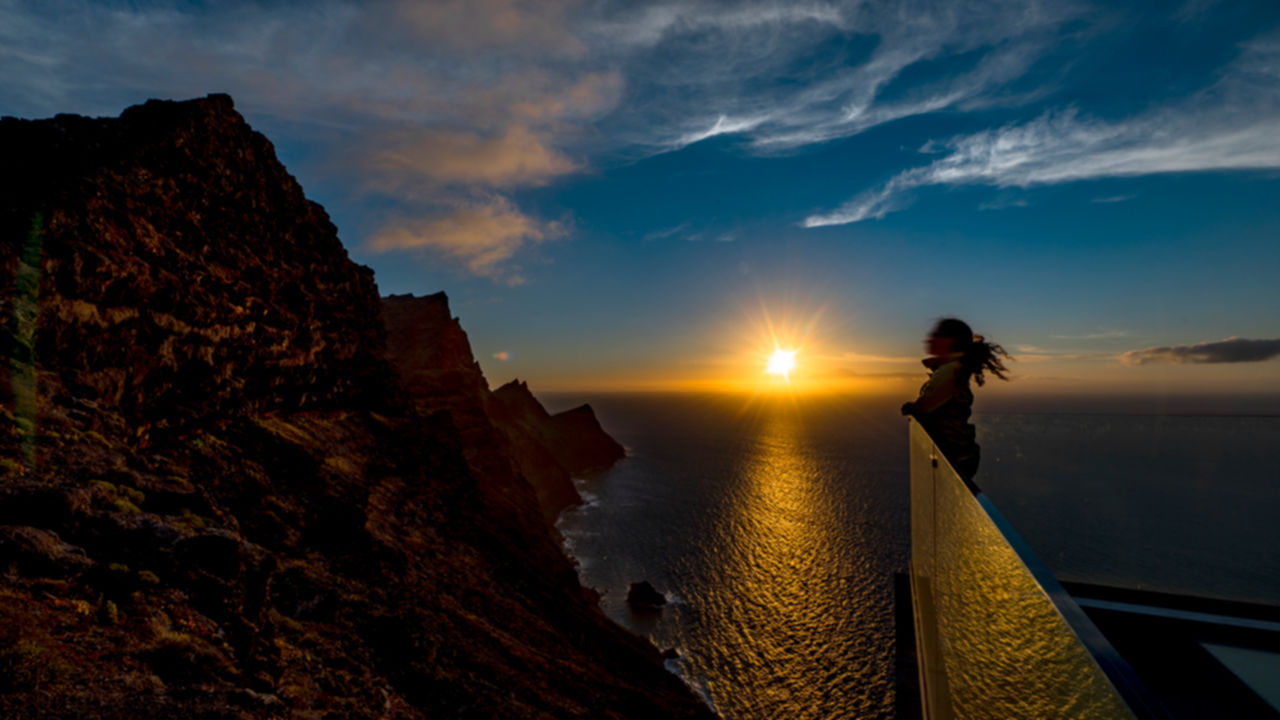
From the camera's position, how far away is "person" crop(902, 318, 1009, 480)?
5.14 meters

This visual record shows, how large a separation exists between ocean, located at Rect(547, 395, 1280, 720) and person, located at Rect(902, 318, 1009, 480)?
10.9 ft

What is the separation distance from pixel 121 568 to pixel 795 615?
44700 mm

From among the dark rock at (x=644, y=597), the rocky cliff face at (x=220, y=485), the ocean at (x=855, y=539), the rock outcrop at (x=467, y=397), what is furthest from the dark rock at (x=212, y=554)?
the dark rock at (x=644, y=597)

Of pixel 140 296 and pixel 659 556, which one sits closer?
pixel 140 296

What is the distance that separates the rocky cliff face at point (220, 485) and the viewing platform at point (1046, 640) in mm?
6938

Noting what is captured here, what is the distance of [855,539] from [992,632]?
62.4 metres

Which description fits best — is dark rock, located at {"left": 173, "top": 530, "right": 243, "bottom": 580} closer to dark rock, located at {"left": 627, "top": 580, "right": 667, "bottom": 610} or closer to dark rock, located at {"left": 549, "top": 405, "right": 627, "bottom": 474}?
dark rock, located at {"left": 627, "top": 580, "right": 667, "bottom": 610}

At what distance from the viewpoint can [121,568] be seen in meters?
6.18

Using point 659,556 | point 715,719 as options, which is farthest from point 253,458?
point 659,556

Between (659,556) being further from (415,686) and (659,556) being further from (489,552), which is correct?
(415,686)

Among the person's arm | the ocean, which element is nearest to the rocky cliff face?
the person's arm

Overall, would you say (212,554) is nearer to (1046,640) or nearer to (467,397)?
(1046,640)

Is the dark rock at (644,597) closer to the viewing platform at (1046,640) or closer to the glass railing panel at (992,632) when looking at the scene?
the viewing platform at (1046,640)

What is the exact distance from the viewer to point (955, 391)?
5105mm
